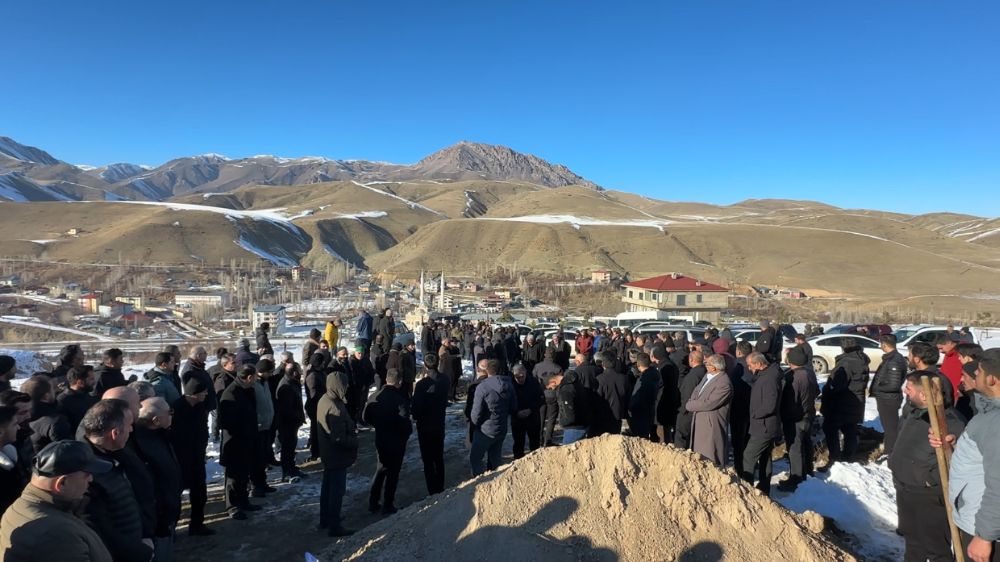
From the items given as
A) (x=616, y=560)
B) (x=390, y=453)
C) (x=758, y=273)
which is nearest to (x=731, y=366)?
(x=616, y=560)

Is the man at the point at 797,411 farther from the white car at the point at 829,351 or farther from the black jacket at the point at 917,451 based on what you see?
the white car at the point at 829,351

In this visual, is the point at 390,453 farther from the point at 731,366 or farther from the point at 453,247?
the point at 453,247

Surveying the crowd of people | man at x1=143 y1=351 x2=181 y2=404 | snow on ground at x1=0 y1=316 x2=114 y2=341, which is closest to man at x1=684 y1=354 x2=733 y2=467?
the crowd of people

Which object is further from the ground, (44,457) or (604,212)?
(604,212)

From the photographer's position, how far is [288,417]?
741cm

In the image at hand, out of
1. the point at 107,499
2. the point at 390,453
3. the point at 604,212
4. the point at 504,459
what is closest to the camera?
the point at 107,499

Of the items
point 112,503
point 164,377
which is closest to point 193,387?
point 164,377

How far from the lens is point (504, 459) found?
8453mm

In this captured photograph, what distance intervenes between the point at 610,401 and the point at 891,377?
3.48 meters

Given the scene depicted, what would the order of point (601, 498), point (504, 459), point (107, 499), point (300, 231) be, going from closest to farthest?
point (107, 499) < point (601, 498) < point (504, 459) < point (300, 231)

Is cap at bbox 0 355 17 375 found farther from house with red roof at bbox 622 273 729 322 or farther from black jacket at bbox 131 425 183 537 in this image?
house with red roof at bbox 622 273 729 322

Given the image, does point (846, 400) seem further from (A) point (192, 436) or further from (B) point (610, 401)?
(A) point (192, 436)

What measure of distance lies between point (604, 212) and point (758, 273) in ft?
252

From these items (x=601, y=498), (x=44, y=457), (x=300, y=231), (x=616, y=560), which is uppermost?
(x=300, y=231)
